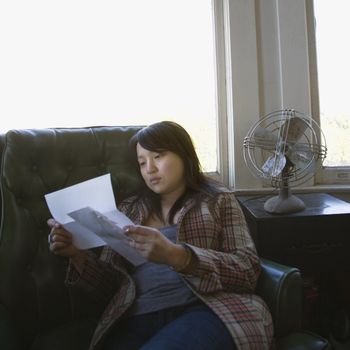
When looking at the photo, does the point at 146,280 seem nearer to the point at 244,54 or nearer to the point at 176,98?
the point at 176,98

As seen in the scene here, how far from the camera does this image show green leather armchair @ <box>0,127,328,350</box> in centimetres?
97

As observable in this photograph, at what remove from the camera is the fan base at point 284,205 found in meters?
1.39

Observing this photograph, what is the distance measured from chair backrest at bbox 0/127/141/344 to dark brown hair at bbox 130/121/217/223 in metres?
0.18

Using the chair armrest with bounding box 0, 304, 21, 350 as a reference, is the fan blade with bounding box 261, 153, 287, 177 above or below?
above

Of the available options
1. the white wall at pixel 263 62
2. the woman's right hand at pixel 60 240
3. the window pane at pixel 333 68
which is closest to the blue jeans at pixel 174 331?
the woman's right hand at pixel 60 240

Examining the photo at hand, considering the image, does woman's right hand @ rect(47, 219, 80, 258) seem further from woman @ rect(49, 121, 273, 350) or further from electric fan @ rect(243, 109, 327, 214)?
electric fan @ rect(243, 109, 327, 214)

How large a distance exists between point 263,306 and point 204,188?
0.40 metres

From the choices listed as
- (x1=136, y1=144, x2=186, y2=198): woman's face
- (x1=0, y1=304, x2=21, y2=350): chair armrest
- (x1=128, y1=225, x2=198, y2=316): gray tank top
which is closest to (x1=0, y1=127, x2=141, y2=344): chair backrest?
(x1=0, y1=304, x2=21, y2=350): chair armrest

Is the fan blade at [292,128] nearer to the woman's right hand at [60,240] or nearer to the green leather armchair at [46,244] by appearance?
the green leather armchair at [46,244]

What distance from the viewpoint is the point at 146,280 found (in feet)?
3.28

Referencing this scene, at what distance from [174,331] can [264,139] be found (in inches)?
35.8

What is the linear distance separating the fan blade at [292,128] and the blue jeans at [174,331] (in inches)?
31.6

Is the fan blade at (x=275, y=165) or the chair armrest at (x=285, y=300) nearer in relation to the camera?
the chair armrest at (x=285, y=300)

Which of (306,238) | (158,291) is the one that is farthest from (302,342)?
(306,238)
